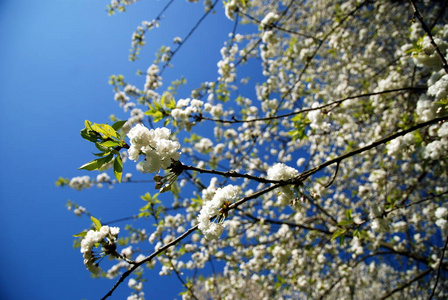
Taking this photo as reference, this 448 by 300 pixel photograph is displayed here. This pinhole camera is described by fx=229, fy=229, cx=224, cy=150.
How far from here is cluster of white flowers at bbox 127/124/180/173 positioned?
1.04 m

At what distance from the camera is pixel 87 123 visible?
1133mm

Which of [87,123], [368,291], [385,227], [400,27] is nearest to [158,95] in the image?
[87,123]

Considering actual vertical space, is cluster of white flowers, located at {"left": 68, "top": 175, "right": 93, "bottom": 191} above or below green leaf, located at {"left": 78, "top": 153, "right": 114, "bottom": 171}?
above

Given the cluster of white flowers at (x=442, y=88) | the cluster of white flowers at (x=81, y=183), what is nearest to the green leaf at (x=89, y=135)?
the cluster of white flowers at (x=442, y=88)

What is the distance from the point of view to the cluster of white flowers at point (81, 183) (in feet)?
17.7

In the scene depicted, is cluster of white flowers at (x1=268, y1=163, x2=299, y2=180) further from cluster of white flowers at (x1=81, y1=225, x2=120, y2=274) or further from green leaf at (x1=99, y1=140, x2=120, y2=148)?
cluster of white flowers at (x1=81, y1=225, x2=120, y2=274)

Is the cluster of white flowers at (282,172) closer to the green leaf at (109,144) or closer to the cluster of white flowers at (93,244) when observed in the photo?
the green leaf at (109,144)

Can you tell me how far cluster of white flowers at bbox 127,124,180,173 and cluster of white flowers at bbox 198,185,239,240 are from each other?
1.11ft

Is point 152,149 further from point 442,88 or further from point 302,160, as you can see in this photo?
point 302,160

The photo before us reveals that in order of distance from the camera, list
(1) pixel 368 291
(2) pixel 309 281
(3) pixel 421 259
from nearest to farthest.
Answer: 1. (3) pixel 421 259
2. (2) pixel 309 281
3. (1) pixel 368 291

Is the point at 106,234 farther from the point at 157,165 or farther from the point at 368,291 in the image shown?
the point at 368,291

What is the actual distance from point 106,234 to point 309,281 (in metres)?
4.07

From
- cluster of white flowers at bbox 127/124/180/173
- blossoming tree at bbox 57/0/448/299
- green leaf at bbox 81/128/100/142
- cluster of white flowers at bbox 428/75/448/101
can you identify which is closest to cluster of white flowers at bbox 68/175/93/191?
blossoming tree at bbox 57/0/448/299

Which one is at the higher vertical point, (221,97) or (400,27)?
(400,27)
